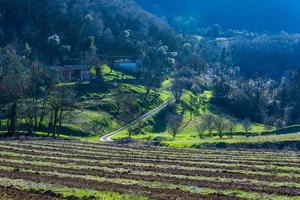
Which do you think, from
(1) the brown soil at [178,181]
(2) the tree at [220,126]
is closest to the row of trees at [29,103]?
(2) the tree at [220,126]

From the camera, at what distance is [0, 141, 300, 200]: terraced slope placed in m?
39.8

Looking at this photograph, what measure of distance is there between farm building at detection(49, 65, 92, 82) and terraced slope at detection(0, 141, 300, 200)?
106893 mm

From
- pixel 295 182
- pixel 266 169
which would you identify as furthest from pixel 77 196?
pixel 266 169

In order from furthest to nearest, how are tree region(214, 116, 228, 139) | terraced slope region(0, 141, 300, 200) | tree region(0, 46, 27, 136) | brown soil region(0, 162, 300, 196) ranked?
tree region(214, 116, 228, 139) < tree region(0, 46, 27, 136) < brown soil region(0, 162, 300, 196) < terraced slope region(0, 141, 300, 200)

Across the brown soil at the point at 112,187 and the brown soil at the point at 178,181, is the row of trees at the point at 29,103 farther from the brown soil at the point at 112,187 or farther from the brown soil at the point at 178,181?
the brown soil at the point at 112,187

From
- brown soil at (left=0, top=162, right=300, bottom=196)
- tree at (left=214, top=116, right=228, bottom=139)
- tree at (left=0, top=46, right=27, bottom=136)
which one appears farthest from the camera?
tree at (left=214, top=116, right=228, bottom=139)

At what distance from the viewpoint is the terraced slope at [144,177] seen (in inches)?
1567

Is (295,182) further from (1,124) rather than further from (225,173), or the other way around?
(1,124)

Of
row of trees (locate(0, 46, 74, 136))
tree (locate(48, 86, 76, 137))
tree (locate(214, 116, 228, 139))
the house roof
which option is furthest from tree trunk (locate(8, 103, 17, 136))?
the house roof

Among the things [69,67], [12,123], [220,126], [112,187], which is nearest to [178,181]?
[112,187]

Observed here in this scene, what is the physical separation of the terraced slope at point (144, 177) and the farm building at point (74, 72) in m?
107

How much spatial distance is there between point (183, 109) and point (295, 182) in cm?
12912

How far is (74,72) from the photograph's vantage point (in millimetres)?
185000

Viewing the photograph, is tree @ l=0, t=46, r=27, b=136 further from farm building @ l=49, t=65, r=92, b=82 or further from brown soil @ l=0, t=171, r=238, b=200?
brown soil @ l=0, t=171, r=238, b=200
